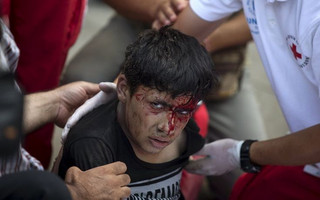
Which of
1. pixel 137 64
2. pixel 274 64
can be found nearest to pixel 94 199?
pixel 137 64

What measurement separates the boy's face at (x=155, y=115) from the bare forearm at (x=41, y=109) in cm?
39

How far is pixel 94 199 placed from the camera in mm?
1486

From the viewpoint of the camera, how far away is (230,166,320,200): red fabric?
1954 mm

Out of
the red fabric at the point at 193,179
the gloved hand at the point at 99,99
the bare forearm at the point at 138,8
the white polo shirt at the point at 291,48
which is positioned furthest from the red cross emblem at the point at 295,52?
the bare forearm at the point at 138,8

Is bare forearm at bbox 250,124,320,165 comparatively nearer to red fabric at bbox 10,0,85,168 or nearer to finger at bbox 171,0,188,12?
finger at bbox 171,0,188,12

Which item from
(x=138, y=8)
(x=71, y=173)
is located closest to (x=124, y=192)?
(x=71, y=173)

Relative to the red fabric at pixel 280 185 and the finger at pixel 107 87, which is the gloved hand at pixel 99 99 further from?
the red fabric at pixel 280 185

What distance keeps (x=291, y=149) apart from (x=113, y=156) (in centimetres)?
57

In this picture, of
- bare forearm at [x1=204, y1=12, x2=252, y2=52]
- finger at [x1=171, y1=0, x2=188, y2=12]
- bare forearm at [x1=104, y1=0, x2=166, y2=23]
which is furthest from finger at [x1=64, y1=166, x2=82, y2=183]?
bare forearm at [x1=204, y1=12, x2=252, y2=52]

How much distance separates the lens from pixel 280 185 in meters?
2.00

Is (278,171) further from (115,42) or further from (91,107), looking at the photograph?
(115,42)

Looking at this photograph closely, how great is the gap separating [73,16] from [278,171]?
1.13 meters

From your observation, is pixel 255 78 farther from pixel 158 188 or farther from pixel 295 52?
pixel 158 188

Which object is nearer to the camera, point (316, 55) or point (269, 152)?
point (316, 55)
